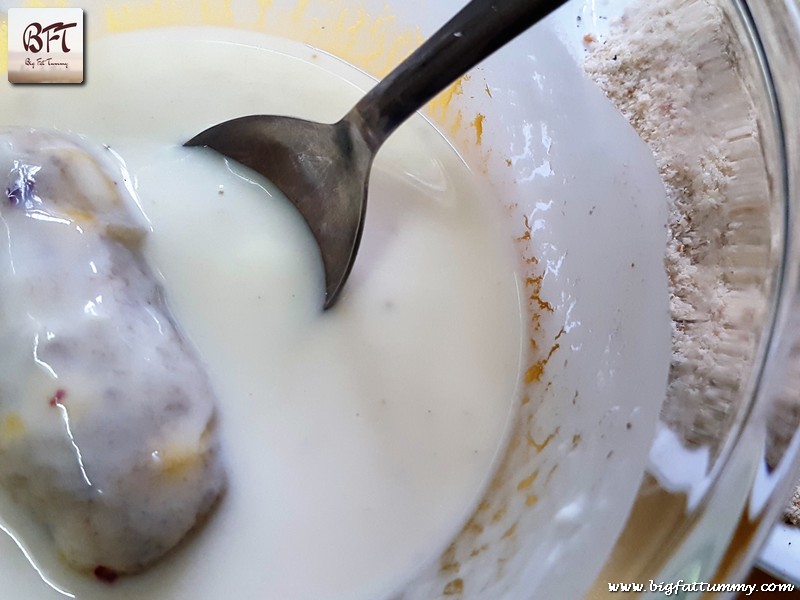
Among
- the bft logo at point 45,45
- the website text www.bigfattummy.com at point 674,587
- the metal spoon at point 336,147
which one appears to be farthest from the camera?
the bft logo at point 45,45

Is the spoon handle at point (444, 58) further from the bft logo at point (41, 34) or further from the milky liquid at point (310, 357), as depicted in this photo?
the bft logo at point (41, 34)

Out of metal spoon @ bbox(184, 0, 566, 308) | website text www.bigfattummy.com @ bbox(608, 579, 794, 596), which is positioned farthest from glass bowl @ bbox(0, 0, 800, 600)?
metal spoon @ bbox(184, 0, 566, 308)

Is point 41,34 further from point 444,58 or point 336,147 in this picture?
point 444,58

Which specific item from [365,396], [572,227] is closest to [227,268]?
[365,396]

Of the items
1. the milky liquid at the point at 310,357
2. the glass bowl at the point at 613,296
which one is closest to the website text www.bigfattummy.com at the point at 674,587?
the glass bowl at the point at 613,296

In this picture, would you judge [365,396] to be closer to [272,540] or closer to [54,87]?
[272,540]

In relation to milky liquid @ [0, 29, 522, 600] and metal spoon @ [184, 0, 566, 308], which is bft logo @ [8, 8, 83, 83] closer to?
milky liquid @ [0, 29, 522, 600]

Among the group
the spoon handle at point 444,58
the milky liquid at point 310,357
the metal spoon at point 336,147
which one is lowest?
the milky liquid at point 310,357
